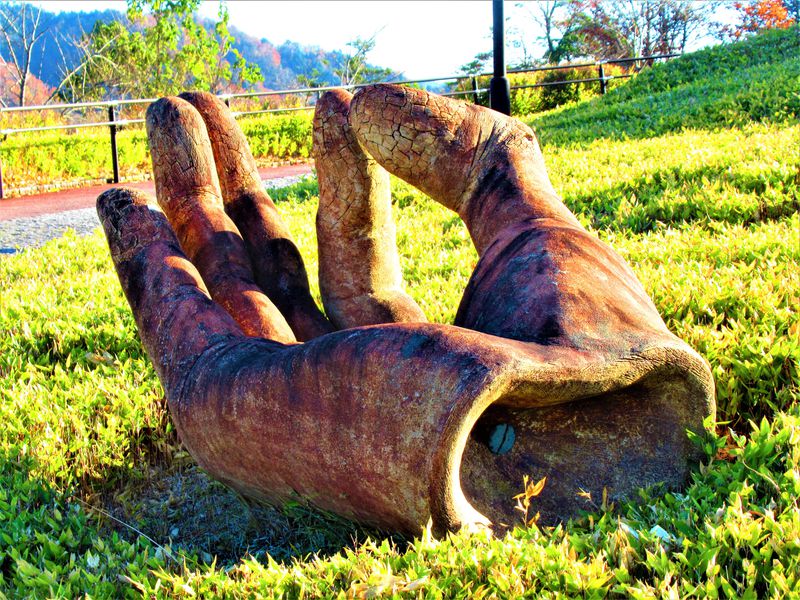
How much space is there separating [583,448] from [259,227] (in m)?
1.58

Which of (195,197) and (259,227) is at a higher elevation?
(195,197)

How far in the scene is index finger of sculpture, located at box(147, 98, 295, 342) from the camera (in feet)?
9.05

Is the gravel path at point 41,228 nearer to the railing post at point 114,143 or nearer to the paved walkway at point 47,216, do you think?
the paved walkway at point 47,216

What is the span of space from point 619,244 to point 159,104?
2307mm

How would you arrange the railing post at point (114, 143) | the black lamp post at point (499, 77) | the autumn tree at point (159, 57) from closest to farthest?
the black lamp post at point (499, 77) → the railing post at point (114, 143) → the autumn tree at point (159, 57)

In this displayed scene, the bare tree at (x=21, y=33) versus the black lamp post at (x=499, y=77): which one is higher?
the bare tree at (x=21, y=33)

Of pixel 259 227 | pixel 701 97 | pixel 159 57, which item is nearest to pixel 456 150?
pixel 259 227

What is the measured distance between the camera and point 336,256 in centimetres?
293

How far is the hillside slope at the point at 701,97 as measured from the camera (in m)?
7.82

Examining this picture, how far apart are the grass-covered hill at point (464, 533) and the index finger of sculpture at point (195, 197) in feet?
2.18

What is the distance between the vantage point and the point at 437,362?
1.64 meters

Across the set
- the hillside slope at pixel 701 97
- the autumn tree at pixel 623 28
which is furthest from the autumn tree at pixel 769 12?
the hillside slope at pixel 701 97

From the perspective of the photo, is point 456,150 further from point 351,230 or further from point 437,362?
point 437,362

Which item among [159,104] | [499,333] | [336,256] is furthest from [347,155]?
[499,333]
